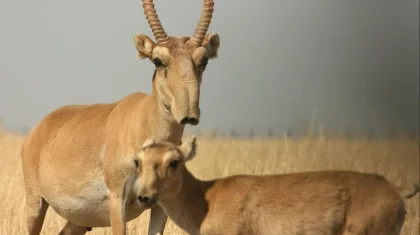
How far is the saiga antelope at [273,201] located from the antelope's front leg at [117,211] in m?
0.93

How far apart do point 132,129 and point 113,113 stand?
791 mm

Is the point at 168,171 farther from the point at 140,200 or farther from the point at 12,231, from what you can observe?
the point at 12,231

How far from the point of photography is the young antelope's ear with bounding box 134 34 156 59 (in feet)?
33.9

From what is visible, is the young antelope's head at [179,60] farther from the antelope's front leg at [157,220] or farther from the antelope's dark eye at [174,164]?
the antelope's front leg at [157,220]

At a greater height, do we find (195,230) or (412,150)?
(195,230)

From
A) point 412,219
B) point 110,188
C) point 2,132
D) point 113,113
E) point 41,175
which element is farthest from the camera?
point 2,132

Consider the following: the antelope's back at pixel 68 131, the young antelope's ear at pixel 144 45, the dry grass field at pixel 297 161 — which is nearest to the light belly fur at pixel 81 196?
the antelope's back at pixel 68 131

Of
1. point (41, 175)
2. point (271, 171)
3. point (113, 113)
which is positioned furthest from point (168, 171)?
point (271, 171)

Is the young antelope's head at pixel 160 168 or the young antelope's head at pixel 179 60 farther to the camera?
the young antelope's head at pixel 179 60

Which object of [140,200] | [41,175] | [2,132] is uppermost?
[140,200]

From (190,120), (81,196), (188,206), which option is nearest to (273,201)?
(188,206)

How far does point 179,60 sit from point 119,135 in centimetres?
125

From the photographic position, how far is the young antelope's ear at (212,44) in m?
10.4

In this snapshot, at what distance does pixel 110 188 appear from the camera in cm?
1040
